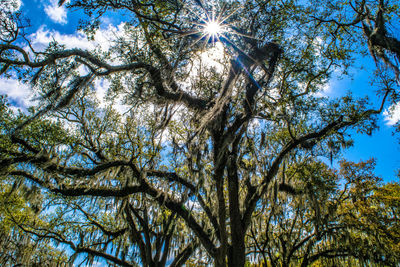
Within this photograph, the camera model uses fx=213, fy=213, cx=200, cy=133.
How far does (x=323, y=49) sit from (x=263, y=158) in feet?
12.6

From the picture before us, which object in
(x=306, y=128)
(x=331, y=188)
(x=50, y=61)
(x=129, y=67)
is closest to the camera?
(x=50, y=61)

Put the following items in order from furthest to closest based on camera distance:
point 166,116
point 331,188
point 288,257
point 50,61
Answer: point 288,257 < point 331,188 < point 166,116 < point 50,61

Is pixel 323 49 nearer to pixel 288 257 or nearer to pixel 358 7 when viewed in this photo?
pixel 358 7

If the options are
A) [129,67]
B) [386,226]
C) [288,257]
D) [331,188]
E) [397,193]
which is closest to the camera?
[129,67]

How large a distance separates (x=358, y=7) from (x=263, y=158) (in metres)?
4.86

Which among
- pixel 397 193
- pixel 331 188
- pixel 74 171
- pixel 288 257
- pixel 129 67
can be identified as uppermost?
pixel 397 193

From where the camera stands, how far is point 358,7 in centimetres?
581

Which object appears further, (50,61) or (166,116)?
(166,116)

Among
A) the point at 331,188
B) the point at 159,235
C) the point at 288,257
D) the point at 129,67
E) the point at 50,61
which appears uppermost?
the point at 129,67

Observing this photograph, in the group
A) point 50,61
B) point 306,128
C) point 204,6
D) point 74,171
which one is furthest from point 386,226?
point 50,61

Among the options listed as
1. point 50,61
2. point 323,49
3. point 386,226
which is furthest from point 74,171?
point 386,226

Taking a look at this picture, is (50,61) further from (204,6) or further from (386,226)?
(386,226)

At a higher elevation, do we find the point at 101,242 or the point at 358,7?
the point at 358,7

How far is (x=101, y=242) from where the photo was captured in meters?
9.17
